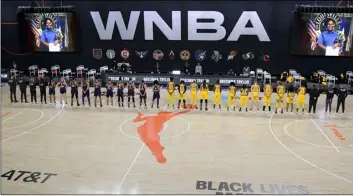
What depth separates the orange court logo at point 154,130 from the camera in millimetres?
10875

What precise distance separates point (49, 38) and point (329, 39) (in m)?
16.4

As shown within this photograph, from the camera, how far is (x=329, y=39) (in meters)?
19.3

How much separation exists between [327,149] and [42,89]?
12.3 metres

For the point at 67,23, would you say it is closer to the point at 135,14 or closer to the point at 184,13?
the point at 135,14

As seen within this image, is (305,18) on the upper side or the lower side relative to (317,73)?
upper

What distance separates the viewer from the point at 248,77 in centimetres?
2027

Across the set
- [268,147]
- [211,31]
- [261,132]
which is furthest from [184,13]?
[268,147]

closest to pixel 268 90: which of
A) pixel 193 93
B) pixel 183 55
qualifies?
pixel 193 93

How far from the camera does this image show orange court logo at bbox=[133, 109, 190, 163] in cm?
1088

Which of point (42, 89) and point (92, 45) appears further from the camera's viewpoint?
point (92, 45)

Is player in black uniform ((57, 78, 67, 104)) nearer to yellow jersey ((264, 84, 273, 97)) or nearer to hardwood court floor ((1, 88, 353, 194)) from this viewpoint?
hardwood court floor ((1, 88, 353, 194))

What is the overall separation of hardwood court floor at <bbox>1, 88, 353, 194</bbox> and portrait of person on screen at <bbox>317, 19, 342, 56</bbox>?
5.66 metres

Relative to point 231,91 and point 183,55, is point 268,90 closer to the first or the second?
point 231,91

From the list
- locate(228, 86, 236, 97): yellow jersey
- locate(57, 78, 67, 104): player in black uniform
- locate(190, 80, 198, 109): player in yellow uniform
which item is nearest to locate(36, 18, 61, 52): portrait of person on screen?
locate(57, 78, 67, 104): player in black uniform
